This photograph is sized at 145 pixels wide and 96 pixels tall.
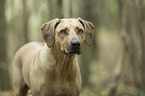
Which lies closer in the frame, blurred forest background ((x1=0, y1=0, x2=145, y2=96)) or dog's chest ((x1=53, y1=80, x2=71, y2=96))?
dog's chest ((x1=53, y1=80, x2=71, y2=96))

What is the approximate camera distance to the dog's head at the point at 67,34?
373 centimetres

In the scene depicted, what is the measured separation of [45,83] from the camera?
168 inches

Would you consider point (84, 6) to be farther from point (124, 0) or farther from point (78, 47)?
point (78, 47)

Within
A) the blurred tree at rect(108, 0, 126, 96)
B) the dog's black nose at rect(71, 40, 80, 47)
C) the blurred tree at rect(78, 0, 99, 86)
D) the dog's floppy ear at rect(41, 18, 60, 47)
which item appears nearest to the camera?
the dog's black nose at rect(71, 40, 80, 47)

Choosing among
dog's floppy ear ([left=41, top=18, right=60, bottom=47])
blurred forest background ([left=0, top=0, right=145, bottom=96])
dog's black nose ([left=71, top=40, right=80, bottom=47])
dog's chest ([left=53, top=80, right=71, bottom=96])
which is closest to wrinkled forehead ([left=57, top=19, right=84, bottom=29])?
dog's floppy ear ([left=41, top=18, right=60, bottom=47])

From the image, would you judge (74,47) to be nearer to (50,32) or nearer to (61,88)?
(50,32)

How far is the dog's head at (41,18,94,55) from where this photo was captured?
373 centimetres

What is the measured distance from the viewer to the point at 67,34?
387 centimetres

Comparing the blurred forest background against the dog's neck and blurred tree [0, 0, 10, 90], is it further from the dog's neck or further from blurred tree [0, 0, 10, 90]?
the dog's neck

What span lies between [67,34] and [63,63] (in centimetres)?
73

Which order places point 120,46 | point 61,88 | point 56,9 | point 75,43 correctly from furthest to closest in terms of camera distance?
point 120,46 < point 56,9 < point 61,88 < point 75,43

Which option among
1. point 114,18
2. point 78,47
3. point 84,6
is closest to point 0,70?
point 84,6

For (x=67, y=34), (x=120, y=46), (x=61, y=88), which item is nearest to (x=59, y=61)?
(x=61, y=88)

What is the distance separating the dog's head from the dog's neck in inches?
9.4
